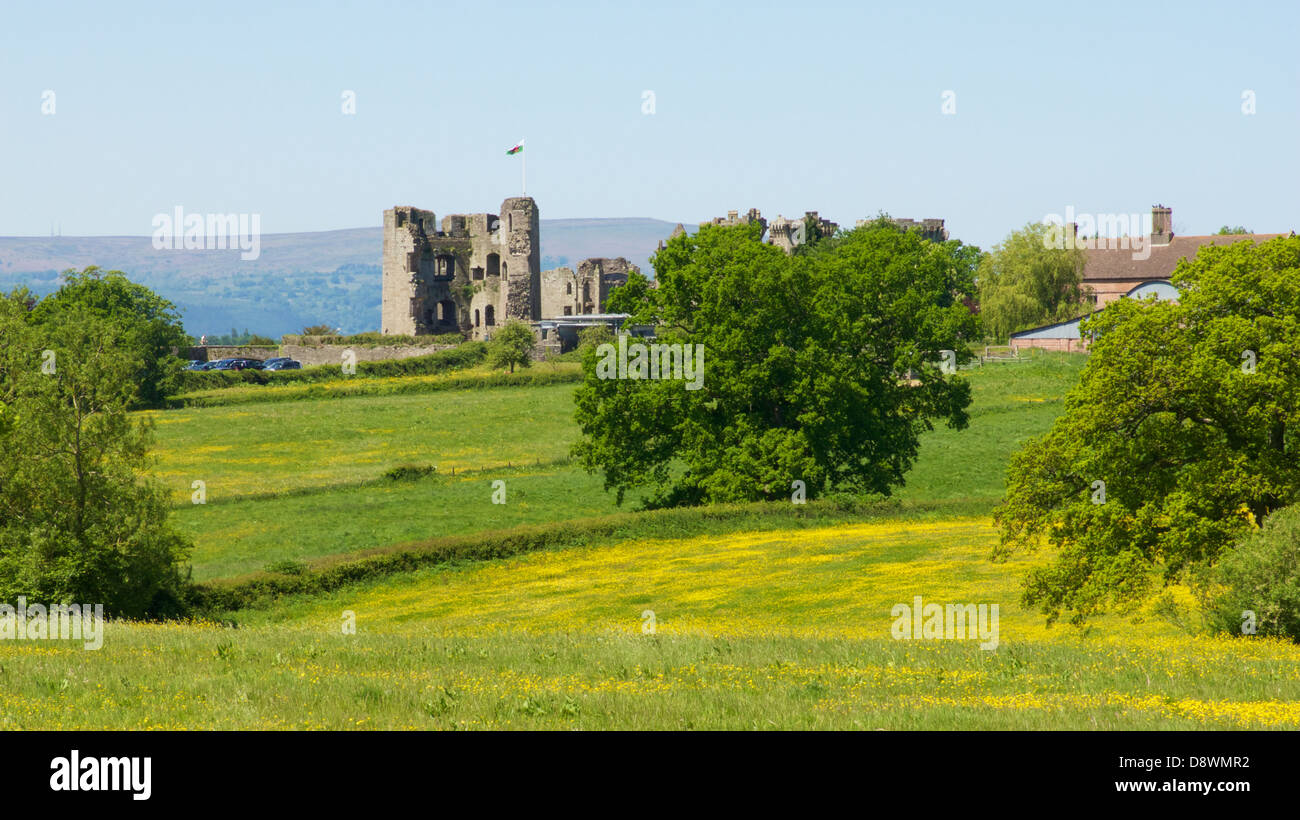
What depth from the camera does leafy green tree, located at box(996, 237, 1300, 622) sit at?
1184 inches

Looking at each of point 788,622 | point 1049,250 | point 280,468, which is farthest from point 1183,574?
point 1049,250

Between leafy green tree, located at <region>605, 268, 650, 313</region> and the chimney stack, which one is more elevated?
the chimney stack

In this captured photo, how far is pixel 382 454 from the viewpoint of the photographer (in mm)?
78250

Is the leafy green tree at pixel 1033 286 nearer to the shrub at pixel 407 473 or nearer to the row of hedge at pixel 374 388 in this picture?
the row of hedge at pixel 374 388

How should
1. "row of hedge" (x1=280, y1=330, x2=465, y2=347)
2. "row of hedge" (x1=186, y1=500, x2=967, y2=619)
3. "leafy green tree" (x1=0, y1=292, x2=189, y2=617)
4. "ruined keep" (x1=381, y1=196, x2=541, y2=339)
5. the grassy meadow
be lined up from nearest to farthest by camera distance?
the grassy meadow < "leafy green tree" (x1=0, y1=292, x2=189, y2=617) < "row of hedge" (x1=186, y1=500, x2=967, y2=619) < "row of hedge" (x1=280, y1=330, x2=465, y2=347) < "ruined keep" (x1=381, y1=196, x2=541, y2=339)

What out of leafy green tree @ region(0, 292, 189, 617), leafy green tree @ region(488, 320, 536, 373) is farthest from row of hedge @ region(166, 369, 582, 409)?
leafy green tree @ region(0, 292, 189, 617)

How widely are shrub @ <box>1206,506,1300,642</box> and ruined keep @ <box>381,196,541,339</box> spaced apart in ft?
363

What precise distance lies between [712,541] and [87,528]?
22786 millimetres

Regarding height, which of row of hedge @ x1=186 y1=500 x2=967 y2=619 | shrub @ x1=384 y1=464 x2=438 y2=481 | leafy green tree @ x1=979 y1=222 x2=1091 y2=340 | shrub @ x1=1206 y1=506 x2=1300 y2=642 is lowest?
row of hedge @ x1=186 y1=500 x2=967 y2=619

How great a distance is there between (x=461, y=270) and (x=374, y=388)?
38097mm

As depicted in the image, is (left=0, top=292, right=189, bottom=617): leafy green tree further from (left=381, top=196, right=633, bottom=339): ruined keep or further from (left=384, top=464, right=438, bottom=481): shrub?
(left=381, top=196, right=633, bottom=339): ruined keep

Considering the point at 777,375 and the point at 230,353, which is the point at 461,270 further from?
the point at 777,375

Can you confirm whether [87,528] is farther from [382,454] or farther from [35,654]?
[382,454]

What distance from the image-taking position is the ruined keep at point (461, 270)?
134 meters
